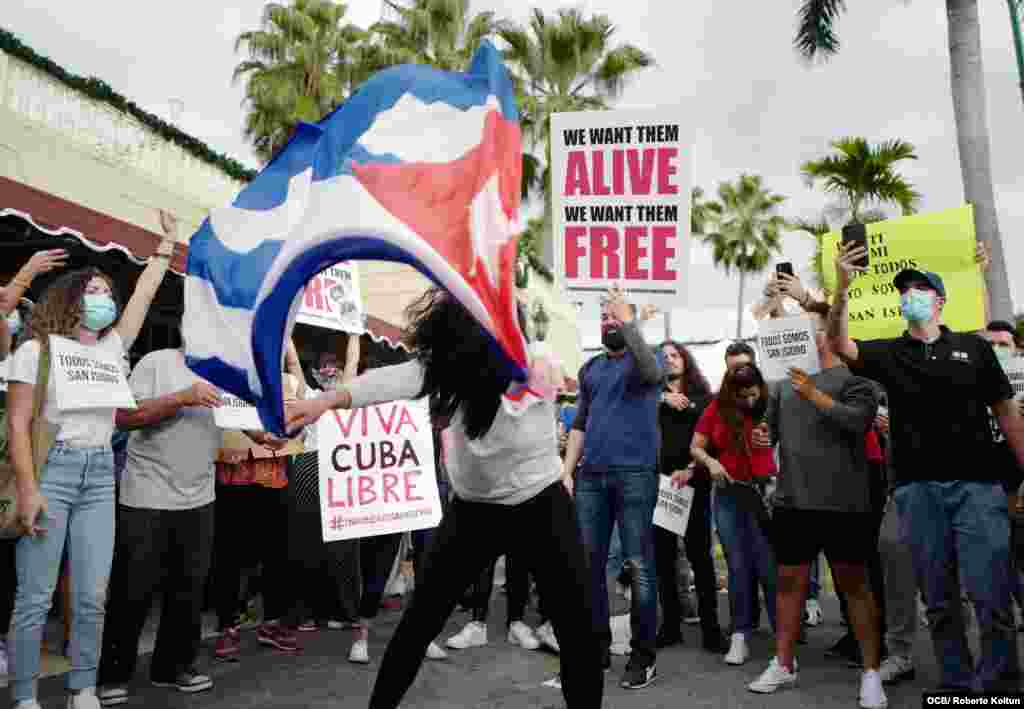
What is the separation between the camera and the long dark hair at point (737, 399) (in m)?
5.52

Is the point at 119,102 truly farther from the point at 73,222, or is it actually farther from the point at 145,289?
the point at 145,289

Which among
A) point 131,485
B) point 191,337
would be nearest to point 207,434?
point 131,485

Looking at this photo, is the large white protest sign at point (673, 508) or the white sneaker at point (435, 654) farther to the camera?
the large white protest sign at point (673, 508)

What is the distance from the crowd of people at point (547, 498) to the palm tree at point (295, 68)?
59.6ft

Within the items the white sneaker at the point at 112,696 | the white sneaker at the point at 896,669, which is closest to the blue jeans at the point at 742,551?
the white sneaker at the point at 896,669

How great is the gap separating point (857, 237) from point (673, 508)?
2.36m

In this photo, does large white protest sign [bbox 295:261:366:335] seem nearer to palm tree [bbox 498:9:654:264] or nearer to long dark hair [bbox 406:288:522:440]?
Result: long dark hair [bbox 406:288:522:440]

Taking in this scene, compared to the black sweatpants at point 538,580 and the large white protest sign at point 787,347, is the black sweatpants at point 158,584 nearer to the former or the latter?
the black sweatpants at point 538,580

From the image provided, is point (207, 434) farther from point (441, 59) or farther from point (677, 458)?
point (441, 59)

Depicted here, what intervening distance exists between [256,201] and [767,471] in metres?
3.72

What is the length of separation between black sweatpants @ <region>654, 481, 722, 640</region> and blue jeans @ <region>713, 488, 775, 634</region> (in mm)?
231

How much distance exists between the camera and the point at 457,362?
2.87 meters

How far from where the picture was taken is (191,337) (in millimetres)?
3154

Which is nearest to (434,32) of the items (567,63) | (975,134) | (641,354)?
(567,63)
